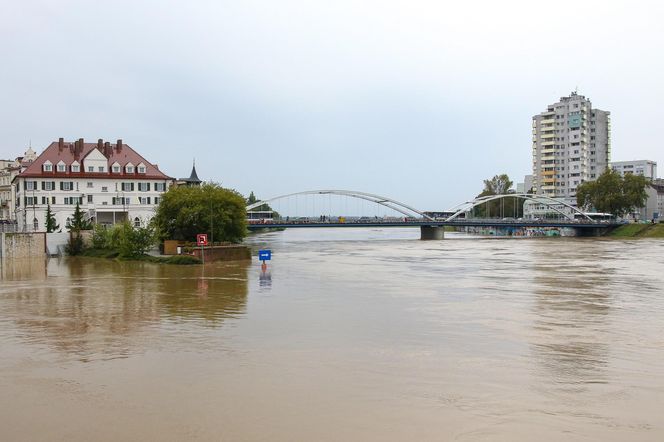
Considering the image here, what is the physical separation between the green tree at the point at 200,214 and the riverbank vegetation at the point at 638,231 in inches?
2986

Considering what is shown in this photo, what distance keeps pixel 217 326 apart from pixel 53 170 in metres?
59.3

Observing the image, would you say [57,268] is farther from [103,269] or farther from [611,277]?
[611,277]

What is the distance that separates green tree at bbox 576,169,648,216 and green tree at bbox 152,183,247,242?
83.0 metres

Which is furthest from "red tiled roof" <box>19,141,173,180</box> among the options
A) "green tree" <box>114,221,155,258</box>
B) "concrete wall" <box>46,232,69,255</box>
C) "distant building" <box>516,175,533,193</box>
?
"distant building" <box>516,175,533,193</box>

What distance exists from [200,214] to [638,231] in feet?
269

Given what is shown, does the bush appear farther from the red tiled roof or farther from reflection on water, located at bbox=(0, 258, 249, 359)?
the red tiled roof

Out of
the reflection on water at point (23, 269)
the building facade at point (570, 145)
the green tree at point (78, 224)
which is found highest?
the building facade at point (570, 145)

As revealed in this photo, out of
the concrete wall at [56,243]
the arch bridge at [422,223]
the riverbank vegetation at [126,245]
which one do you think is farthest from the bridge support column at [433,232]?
the concrete wall at [56,243]

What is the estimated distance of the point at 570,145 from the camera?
485 feet

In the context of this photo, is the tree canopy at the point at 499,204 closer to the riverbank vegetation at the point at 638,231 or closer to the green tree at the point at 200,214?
the riverbank vegetation at the point at 638,231

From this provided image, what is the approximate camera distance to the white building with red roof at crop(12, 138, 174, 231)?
70.6 meters

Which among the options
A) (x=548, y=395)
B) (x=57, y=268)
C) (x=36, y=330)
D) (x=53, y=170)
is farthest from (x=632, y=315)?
(x=53, y=170)

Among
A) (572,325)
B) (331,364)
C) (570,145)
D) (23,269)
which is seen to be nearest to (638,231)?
(570,145)

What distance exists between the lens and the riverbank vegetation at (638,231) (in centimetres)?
10250
